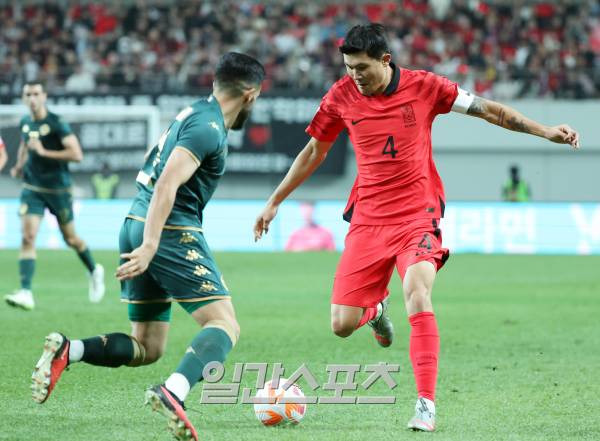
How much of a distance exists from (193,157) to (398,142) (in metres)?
1.77

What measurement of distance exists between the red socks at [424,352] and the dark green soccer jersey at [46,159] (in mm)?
7316

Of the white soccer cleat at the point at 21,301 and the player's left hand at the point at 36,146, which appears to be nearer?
the white soccer cleat at the point at 21,301

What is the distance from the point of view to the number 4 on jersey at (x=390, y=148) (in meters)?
6.69

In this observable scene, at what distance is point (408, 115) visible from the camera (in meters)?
6.71

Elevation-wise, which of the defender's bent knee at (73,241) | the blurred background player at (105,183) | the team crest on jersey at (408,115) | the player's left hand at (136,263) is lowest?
the blurred background player at (105,183)

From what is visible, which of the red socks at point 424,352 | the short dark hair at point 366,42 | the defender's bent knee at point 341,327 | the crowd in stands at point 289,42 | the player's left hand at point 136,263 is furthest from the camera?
the crowd in stands at point 289,42

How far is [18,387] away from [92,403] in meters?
0.80

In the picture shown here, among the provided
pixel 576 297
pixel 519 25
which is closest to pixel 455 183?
pixel 519 25

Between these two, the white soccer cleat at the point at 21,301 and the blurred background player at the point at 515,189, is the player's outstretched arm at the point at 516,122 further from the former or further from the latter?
the blurred background player at the point at 515,189

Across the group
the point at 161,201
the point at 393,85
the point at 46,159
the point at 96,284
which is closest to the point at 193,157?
the point at 161,201

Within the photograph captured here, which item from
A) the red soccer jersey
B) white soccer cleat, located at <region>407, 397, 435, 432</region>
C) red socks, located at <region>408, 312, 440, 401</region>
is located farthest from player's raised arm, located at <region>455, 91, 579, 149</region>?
white soccer cleat, located at <region>407, 397, 435, 432</region>

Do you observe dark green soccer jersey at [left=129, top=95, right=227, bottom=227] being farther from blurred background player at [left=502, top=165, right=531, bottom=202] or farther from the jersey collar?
blurred background player at [left=502, top=165, right=531, bottom=202]

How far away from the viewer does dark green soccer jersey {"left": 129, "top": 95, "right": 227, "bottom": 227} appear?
17.7ft

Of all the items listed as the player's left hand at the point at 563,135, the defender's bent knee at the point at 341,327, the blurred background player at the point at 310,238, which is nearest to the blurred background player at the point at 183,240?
the defender's bent knee at the point at 341,327
